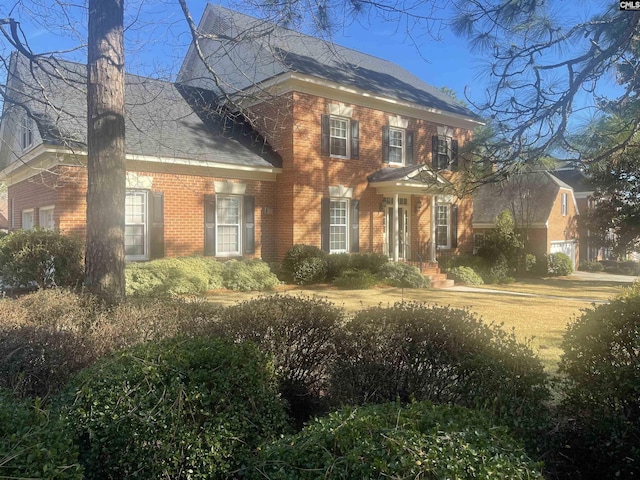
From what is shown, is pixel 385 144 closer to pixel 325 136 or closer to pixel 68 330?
pixel 325 136

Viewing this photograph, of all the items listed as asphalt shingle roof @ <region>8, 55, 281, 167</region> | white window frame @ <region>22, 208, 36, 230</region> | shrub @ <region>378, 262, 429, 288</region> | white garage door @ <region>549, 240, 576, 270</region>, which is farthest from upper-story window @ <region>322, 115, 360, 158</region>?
white garage door @ <region>549, 240, 576, 270</region>

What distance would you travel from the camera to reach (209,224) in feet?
47.4

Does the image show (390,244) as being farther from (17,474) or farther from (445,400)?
(17,474)

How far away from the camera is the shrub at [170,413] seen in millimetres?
2518

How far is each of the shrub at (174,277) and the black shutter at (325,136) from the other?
5.61 meters

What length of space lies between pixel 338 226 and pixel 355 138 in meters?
3.19

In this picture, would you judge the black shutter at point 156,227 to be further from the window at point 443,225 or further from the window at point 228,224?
the window at point 443,225

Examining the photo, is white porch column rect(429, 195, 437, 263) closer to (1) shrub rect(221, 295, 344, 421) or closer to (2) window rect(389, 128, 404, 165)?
(2) window rect(389, 128, 404, 165)

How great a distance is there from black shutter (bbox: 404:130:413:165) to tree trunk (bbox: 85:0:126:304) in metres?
13.7

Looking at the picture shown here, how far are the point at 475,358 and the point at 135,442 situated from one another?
223 centimetres

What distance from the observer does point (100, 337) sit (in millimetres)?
3971

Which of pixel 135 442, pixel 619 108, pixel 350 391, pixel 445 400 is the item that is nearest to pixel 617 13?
pixel 619 108

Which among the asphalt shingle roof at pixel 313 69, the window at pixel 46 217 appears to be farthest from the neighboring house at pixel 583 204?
the window at pixel 46 217

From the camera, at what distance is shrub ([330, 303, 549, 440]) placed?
10.4 ft
